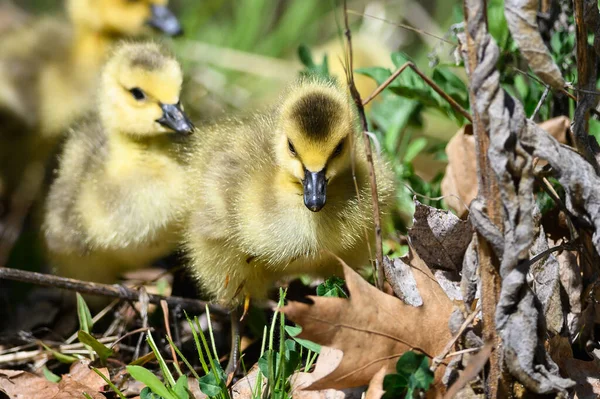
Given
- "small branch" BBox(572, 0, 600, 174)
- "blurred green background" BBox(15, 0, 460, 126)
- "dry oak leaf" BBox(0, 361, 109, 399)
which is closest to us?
"small branch" BBox(572, 0, 600, 174)

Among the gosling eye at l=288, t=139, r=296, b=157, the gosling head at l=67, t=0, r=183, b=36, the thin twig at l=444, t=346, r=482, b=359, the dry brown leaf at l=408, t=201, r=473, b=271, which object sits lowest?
the thin twig at l=444, t=346, r=482, b=359

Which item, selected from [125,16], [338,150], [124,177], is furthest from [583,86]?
[125,16]

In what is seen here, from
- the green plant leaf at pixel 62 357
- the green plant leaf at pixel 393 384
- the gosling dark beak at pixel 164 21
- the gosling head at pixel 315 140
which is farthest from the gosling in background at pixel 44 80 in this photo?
the green plant leaf at pixel 393 384

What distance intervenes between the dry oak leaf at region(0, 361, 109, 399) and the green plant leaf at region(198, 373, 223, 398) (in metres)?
0.37

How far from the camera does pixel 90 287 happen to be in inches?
88.5

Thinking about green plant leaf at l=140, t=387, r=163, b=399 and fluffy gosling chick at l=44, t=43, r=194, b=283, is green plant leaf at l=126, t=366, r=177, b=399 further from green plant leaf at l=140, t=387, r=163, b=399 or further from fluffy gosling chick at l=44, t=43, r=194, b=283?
fluffy gosling chick at l=44, t=43, r=194, b=283

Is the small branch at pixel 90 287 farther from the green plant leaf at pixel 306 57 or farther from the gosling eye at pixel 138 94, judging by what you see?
the green plant leaf at pixel 306 57

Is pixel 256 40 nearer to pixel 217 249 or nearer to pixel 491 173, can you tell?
pixel 217 249

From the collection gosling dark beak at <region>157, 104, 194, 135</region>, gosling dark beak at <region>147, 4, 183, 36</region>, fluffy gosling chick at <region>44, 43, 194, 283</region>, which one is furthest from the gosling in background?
gosling dark beak at <region>157, 104, 194, 135</region>

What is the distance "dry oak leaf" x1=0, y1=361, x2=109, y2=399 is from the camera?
208 cm

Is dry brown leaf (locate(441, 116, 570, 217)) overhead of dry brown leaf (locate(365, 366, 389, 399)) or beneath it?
overhead

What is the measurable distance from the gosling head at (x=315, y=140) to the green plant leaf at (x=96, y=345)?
0.66 meters

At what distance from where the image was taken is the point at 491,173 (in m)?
1.47

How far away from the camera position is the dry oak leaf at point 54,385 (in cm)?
208
